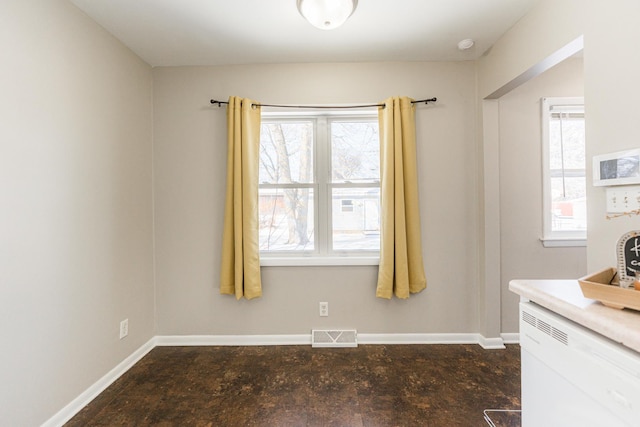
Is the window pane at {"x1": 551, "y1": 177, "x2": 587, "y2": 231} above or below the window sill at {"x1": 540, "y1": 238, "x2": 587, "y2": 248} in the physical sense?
above

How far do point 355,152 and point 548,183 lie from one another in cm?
171

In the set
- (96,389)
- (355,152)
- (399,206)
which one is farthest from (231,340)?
(355,152)

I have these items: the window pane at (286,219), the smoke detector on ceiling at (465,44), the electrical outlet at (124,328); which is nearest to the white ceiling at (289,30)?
the smoke detector on ceiling at (465,44)

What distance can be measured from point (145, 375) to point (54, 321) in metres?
0.80

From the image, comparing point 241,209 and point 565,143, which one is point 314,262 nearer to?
point 241,209

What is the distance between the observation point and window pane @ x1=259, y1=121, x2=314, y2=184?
2688 millimetres

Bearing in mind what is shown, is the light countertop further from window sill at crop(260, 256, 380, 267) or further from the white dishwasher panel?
window sill at crop(260, 256, 380, 267)

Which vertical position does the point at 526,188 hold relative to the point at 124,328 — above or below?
above

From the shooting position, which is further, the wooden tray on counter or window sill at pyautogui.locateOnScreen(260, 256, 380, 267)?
window sill at pyautogui.locateOnScreen(260, 256, 380, 267)

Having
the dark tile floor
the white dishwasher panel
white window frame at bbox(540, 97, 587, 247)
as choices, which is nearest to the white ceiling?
white window frame at bbox(540, 97, 587, 247)

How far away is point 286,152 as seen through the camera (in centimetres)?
270

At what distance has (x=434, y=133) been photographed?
100 inches

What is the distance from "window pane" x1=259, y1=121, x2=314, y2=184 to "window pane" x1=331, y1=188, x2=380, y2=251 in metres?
0.41

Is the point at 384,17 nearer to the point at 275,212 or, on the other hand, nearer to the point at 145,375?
the point at 275,212
